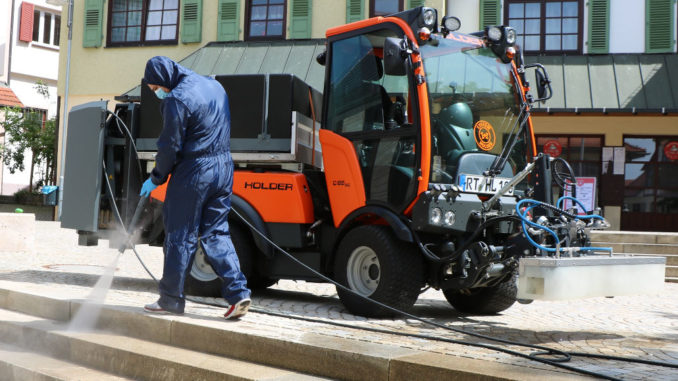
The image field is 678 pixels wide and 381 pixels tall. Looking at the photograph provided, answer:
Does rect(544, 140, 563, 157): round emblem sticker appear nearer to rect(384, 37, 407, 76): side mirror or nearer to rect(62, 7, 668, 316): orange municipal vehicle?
rect(62, 7, 668, 316): orange municipal vehicle

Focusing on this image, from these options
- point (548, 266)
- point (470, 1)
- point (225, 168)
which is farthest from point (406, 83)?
point (470, 1)

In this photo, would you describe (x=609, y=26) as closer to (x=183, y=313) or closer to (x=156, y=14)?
(x=156, y=14)

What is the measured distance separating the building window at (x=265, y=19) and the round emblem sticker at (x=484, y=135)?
13.8m

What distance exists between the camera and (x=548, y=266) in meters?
4.76

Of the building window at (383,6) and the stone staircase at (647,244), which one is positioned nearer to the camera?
the stone staircase at (647,244)

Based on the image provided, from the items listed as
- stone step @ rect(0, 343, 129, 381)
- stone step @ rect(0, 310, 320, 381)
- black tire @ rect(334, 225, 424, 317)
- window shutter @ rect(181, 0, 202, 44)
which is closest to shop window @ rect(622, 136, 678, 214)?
window shutter @ rect(181, 0, 202, 44)

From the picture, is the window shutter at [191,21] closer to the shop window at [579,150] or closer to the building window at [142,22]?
the building window at [142,22]

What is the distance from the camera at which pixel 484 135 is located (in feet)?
20.7

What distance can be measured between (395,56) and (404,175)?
0.95 meters

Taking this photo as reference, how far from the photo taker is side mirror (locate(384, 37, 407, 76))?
231 inches

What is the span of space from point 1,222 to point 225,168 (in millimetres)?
7458

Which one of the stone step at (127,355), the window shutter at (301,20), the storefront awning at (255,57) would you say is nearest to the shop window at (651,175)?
the storefront awning at (255,57)

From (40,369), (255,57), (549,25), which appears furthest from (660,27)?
(40,369)

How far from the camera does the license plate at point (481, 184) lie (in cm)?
601
